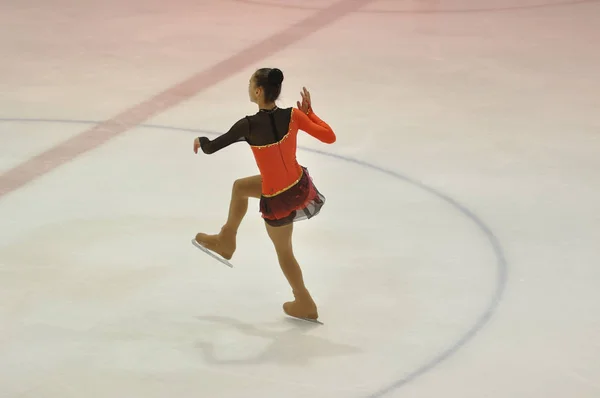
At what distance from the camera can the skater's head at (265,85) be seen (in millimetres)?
3441

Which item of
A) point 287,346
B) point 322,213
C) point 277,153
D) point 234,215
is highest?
point 277,153

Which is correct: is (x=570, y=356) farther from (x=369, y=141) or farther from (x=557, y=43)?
(x=557, y=43)

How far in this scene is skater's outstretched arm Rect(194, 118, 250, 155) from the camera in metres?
3.46

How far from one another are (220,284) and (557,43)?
4266 mm

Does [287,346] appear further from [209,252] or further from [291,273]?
[209,252]

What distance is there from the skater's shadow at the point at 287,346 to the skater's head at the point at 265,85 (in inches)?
31.7

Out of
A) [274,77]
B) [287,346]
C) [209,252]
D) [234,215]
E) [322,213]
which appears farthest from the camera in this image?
[322,213]

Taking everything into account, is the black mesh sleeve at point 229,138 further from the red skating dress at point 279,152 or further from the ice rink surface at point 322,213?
the ice rink surface at point 322,213

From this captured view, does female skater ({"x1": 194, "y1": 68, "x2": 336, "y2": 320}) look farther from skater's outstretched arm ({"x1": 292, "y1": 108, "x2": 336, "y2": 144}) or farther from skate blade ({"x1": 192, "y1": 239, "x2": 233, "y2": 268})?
skate blade ({"x1": 192, "y1": 239, "x2": 233, "y2": 268})

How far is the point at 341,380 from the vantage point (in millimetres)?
3418

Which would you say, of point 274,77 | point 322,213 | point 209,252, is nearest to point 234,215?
point 209,252

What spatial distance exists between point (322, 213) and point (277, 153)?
4.21 feet

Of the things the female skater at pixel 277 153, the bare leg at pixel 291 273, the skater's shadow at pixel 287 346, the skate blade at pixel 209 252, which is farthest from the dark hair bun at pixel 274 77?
the skater's shadow at pixel 287 346

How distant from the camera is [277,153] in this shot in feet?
11.5
